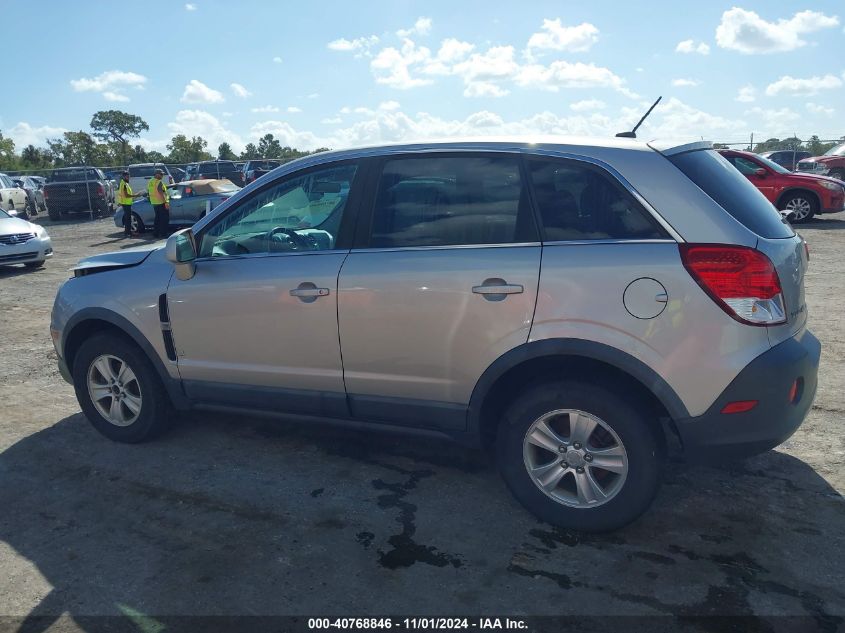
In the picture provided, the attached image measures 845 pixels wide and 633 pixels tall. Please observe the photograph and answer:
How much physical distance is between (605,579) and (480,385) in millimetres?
1056

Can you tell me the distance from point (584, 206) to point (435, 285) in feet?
2.67

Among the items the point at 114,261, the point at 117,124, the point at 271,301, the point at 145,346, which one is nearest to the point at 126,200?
the point at 114,261

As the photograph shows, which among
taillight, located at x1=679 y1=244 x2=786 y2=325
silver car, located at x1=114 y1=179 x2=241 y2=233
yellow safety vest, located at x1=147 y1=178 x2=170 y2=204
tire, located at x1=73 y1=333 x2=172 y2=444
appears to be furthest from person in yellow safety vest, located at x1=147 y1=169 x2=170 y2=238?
taillight, located at x1=679 y1=244 x2=786 y2=325

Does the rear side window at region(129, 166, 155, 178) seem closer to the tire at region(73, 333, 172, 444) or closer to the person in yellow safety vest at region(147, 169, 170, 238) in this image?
the person in yellow safety vest at region(147, 169, 170, 238)

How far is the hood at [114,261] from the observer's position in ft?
15.4

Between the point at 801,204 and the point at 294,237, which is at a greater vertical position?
the point at 294,237

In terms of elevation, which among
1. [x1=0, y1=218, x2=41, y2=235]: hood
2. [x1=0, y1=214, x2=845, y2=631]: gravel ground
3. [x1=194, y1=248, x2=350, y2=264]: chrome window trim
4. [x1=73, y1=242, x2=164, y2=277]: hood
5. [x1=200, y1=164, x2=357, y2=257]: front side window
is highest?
A: [x1=200, y1=164, x2=357, y2=257]: front side window

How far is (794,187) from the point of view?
1551 centimetres

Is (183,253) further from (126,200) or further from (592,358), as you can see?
(126,200)

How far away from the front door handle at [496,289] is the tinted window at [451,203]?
22 centimetres

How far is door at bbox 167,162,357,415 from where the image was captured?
156 inches

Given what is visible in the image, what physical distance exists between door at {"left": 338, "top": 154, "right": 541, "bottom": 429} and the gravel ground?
1.96 feet

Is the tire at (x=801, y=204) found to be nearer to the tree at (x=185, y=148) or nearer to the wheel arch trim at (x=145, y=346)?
the wheel arch trim at (x=145, y=346)

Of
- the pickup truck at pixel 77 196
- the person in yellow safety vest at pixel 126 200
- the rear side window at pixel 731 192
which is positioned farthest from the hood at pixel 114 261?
the pickup truck at pixel 77 196
